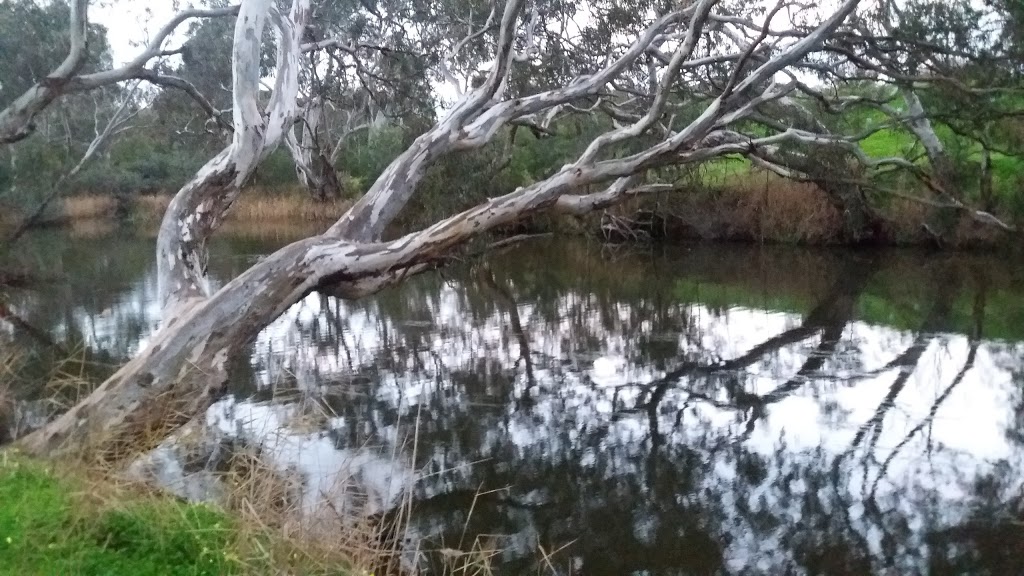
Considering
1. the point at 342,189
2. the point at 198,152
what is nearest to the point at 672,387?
the point at 342,189

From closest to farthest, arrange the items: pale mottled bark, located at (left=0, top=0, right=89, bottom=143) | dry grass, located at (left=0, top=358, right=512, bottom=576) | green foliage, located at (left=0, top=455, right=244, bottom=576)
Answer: green foliage, located at (left=0, top=455, right=244, bottom=576) < dry grass, located at (left=0, top=358, right=512, bottom=576) < pale mottled bark, located at (left=0, top=0, right=89, bottom=143)

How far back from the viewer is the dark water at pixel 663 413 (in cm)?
438

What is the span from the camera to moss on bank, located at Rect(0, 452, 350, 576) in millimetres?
3043

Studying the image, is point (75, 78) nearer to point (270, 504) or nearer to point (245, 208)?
point (270, 504)

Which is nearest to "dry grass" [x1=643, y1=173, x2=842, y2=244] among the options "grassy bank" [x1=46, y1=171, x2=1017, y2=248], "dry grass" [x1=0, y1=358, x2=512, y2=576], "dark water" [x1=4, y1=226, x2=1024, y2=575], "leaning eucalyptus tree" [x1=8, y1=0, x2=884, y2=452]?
"grassy bank" [x1=46, y1=171, x2=1017, y2=248]

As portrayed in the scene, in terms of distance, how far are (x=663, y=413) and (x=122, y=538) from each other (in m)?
3.97

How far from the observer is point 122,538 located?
3.22 m

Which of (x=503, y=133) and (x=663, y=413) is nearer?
(x=663, y=413)

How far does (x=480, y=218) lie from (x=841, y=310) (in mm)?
5691

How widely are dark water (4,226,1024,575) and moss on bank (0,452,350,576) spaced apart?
0.70m

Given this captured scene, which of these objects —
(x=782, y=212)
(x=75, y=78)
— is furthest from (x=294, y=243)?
(x=782, y=212)

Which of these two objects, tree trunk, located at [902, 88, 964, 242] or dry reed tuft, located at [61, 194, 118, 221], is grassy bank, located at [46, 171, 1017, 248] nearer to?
tree trunk, located at [902, 88, 964, 242]

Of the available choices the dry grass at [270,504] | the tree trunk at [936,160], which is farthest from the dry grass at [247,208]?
the dry grass at [270,504]

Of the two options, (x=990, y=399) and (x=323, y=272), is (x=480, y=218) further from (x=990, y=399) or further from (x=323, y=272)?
(x=990, y=399)
